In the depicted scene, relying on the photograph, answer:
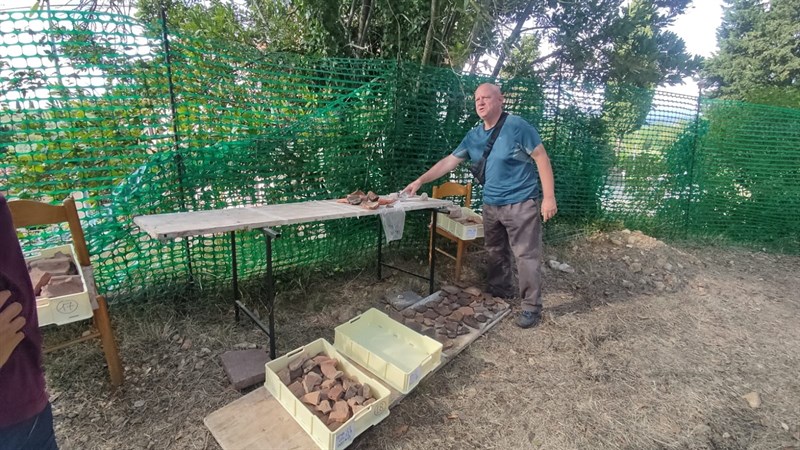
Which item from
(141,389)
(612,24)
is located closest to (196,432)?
(141,389)

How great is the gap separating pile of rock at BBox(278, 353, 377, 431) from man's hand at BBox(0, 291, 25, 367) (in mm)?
1412

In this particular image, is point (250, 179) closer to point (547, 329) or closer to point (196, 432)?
point (196, 432)

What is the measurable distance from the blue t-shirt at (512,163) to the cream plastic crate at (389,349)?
1478 mm

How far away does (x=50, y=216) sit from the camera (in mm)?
2219

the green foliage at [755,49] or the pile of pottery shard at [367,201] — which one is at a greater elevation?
the green foliage at [755,49]

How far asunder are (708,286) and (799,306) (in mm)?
862

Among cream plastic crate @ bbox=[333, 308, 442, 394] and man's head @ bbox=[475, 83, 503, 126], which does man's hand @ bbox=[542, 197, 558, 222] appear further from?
cream plastic crate @ bbox=[333, 308, 442, 394]

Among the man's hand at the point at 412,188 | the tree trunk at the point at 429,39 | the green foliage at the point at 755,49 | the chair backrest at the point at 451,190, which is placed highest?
the green foliage at the point at 755,49

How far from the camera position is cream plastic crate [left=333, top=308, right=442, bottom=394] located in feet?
8.26

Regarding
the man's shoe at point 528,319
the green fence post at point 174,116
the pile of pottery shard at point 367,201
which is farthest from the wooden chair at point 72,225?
the man's shoe at point 528,319

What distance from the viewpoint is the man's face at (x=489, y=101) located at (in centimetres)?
345

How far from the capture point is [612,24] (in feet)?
19.8

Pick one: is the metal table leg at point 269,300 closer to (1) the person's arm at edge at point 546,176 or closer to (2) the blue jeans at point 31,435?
(2) the blue jeans at point 31,435

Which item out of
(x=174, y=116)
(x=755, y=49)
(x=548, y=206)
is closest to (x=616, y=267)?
(x=548, y=206)
